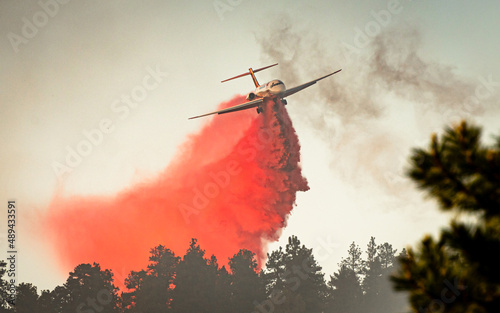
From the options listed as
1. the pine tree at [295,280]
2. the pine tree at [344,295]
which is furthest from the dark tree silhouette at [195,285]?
the pine tree at [344,295]

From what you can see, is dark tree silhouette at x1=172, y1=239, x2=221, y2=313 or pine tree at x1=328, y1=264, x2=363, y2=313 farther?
pine tree at x1=328, y1=264, x2=363, y2=313

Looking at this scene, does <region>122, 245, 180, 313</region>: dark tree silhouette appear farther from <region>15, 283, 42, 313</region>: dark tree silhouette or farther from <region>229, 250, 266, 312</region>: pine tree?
<region>15, 283, 42, 313</region>: dark tree silhouette

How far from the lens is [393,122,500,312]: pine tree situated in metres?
6.19

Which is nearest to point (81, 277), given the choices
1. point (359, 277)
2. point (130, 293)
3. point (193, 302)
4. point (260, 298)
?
point (130, 293)

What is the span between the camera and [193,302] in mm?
72688

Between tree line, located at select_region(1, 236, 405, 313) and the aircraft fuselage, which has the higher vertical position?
the aircraft fuselage

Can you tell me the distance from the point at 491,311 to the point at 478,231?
1.02m

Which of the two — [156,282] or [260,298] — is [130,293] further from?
[260,298]

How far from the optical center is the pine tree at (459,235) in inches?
244

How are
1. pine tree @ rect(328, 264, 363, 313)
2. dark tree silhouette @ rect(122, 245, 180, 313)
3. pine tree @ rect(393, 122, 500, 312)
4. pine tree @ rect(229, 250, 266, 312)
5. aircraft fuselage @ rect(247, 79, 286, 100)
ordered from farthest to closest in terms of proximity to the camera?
pine tree @ rect(328, 264, 363, 313)
pine tree @ rect(229, 250, 266, 312)
aircraft fuselage @ rect(247, 79, 286, 100)
dark tree silhouette @ rect(122, 245, 180, 313)
pine tree @ rect(393, 122, 500, 312)

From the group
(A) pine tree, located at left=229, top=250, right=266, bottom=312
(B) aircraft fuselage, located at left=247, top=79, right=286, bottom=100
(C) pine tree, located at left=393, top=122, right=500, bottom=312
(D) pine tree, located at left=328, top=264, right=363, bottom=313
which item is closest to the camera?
(C) pine tree, located at left=393, top=122, right=500, bottom=312

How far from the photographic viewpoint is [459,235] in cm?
620

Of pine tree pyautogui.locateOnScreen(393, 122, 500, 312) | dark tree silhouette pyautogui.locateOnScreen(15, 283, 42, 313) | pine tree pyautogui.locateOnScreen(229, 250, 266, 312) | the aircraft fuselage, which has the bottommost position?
pine tree pyautogui.locateOnScreen(393, 122, 500, 312)

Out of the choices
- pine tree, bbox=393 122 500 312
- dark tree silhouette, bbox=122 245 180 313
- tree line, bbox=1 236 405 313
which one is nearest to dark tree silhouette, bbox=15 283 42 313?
tree line, bbox=1 236 405 313
